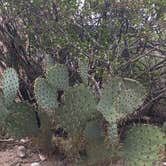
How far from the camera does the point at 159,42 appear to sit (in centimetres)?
496

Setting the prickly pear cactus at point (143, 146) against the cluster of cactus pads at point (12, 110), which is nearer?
the prickly pear cactus at point (143, 146)

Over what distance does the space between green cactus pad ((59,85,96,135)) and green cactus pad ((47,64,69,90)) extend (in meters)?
0.21

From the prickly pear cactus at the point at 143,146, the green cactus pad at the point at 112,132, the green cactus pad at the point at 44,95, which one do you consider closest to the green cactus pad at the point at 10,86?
the green cactus pad at the point at 44,95

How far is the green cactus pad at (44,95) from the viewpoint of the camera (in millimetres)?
4285

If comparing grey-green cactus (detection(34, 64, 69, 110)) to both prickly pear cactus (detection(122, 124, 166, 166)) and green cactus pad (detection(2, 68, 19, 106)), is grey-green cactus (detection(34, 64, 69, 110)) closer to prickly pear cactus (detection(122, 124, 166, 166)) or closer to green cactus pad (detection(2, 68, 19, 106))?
green cactus pad (detection(2, 68, 19, 106))

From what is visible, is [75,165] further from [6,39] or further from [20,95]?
[6,39]

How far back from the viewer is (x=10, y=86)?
454cm

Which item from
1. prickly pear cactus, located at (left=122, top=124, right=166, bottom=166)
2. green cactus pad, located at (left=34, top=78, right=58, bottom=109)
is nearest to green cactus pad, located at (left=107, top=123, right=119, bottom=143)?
prickly pear cactus, located at (left=122, top=124, right=166, bottom=166)

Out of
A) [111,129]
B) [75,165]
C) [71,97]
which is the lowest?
[75,165]

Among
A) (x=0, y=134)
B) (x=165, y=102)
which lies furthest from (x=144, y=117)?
(x=0, y=134)

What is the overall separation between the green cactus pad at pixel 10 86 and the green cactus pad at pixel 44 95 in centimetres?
32

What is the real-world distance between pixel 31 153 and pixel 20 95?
0.90 m

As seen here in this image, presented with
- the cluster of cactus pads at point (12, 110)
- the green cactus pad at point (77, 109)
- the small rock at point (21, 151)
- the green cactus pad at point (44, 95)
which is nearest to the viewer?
the green cactus pad at point (77, 109)

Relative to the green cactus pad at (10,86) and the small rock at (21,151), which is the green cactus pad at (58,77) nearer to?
the green cactus pad at (10,86)
